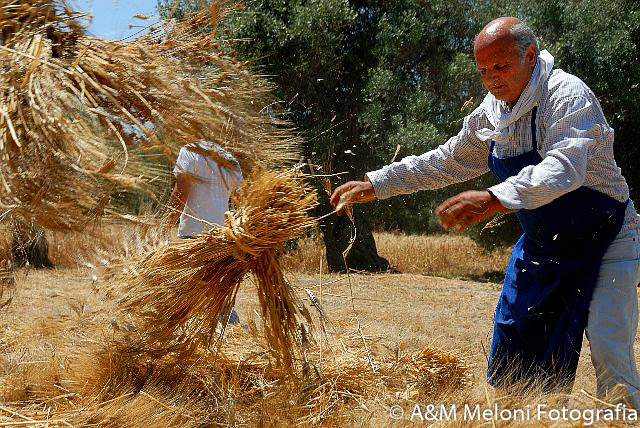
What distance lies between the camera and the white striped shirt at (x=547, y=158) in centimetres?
261

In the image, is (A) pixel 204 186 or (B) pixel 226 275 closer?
(B) pixel 226 275

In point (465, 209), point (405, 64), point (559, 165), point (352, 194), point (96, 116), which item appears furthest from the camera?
point (405, 64)

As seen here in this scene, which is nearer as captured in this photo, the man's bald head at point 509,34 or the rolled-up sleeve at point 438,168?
the man's bald head at point 509,34

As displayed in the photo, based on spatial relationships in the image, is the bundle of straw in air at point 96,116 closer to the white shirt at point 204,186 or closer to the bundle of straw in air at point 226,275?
the white shirt at point 204,186

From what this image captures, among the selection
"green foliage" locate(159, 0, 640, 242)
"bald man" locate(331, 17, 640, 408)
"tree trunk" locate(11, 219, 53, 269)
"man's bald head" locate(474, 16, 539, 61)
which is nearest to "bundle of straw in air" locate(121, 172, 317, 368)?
"bald man" locate(331, 17, 640, 408)

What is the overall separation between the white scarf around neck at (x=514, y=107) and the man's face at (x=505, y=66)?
0.12 ft

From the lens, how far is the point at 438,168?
3469mm

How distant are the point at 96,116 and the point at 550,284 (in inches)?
77.7

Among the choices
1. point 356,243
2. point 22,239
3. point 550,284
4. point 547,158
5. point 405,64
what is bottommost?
point 356,243

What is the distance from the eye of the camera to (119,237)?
124 inches

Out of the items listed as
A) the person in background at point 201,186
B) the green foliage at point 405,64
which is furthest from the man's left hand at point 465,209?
the green foliage at point 405,64

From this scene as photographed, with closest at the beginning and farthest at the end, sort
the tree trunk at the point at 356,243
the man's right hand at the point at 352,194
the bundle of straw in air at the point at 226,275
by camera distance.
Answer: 1. the bundle of straw in air at the point at 226,275
2. the man's right hand at the point at 352,194
3. the tree trunk at the point at 356,243

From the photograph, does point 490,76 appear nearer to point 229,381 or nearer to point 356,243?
point 229,381

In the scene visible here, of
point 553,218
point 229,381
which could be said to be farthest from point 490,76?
point 229,381
